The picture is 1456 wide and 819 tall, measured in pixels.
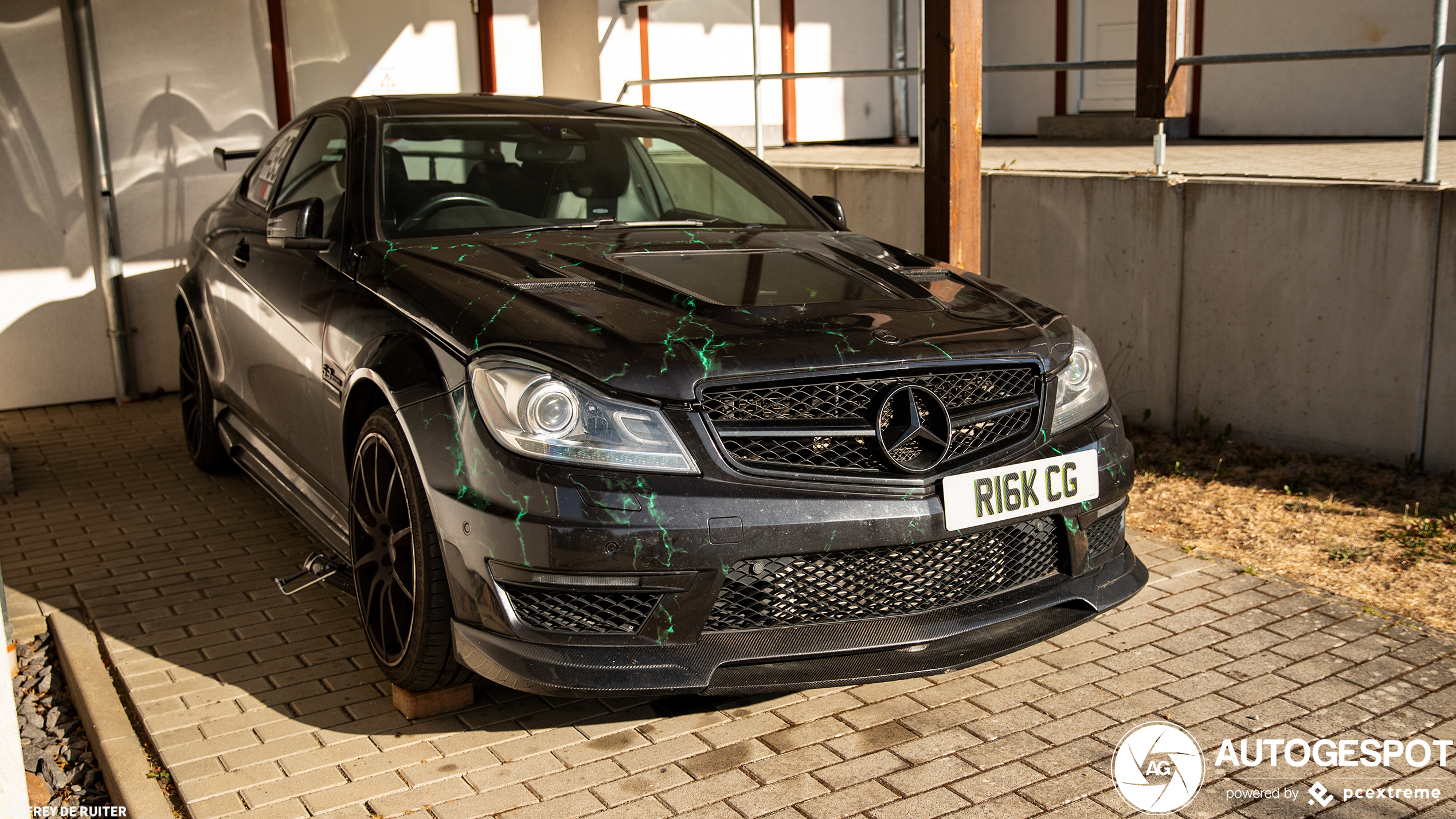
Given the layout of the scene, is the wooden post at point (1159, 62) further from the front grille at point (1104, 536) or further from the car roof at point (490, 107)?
the front grille at point (1104, 536)

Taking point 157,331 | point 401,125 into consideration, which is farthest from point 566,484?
point 157,331

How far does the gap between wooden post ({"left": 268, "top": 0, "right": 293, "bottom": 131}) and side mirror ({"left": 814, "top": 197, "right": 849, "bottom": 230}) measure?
14.6ft

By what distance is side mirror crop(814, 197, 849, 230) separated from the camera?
4652 mm

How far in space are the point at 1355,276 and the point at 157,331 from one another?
21.7 feet

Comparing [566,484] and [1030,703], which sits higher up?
[566,484]

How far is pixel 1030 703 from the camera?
3500 mm

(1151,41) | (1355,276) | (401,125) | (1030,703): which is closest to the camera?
(1030,703)

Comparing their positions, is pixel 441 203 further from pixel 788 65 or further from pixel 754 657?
pixel 788 65

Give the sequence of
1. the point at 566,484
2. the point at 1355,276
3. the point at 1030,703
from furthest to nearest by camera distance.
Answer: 1. the point at 1355,276
2. the point at 1030,703
3. the point at 566,484

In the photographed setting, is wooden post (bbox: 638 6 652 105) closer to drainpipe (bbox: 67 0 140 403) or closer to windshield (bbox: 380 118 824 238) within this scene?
drainpipe (bbox: 67 0 140 403)

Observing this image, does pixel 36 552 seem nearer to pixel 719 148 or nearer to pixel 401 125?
pixel 401 125

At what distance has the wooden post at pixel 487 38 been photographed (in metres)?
8.76

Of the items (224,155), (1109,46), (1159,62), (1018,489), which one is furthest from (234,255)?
(1109,46)

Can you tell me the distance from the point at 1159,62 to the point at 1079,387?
3.29m
